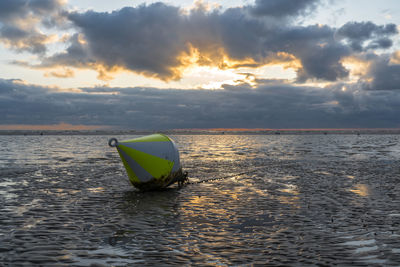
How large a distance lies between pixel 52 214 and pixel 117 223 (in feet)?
7.76

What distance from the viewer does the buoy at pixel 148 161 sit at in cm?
1303

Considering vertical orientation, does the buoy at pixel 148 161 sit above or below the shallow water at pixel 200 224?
above

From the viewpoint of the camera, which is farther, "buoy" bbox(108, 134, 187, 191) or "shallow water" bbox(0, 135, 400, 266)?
"buoy" bbox(108, 134, 187, 191)

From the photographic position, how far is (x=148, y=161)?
13242mm

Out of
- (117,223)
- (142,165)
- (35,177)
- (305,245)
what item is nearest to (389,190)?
(305,245)

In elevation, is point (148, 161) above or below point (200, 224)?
above

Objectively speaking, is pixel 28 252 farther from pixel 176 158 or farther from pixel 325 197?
pixel 325 197

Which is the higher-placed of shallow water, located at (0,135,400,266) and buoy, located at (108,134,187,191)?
buoy, located at (108,134,187,191)

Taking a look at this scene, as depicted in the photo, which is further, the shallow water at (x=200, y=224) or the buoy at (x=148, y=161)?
the buoy at (x=148, y=161)

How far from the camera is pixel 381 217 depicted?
9.59 meters

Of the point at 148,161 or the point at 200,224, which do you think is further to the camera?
the point at 148,161

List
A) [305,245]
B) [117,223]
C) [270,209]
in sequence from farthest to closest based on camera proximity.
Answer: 1. [270,209]
2. [117,223]
3. [305,245]

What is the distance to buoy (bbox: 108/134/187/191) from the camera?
13.0m

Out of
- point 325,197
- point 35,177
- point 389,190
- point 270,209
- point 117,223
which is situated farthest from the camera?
point 35,177
